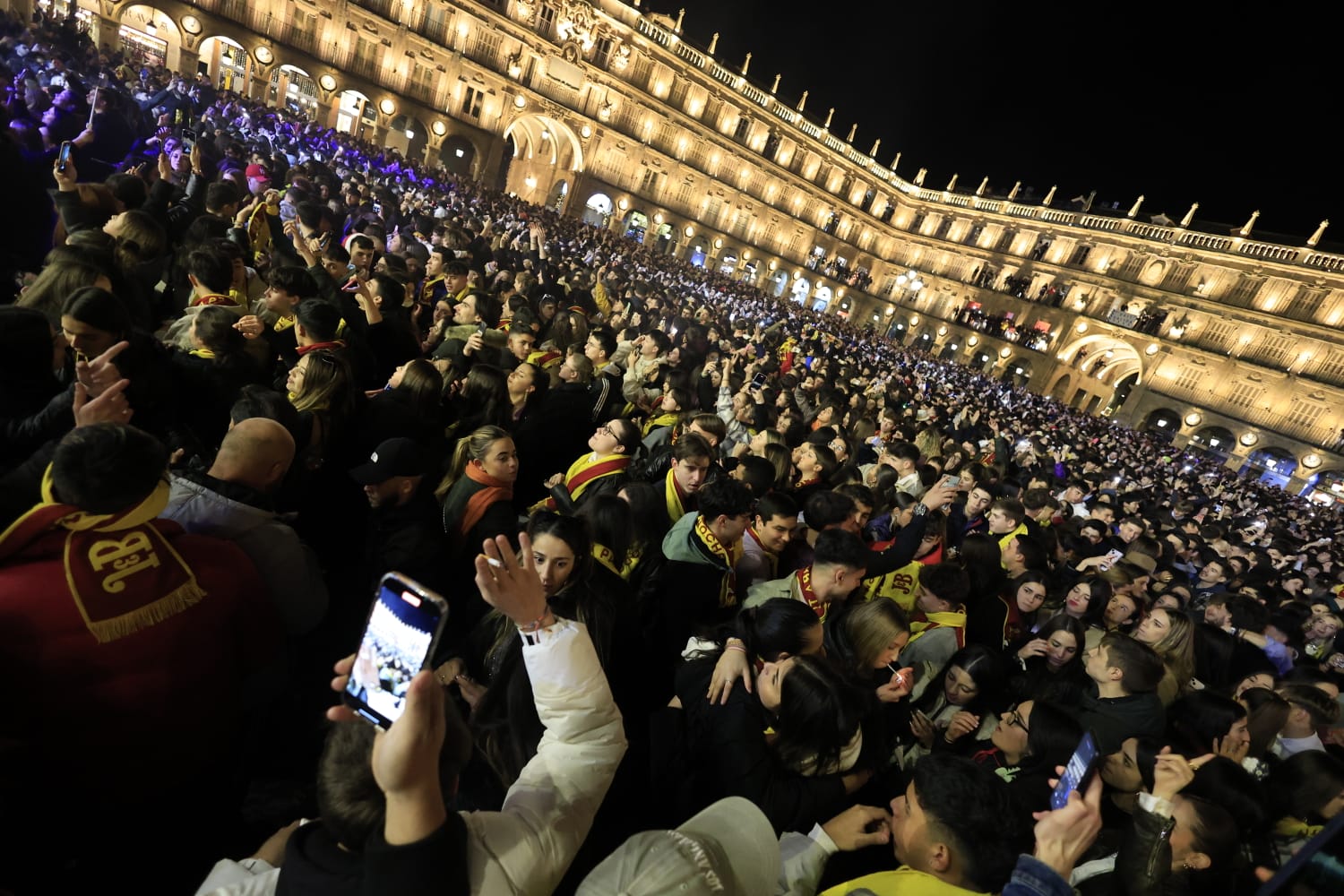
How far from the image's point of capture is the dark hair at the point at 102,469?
1.55m

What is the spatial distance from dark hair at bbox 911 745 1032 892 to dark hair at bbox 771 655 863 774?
0.36 meters

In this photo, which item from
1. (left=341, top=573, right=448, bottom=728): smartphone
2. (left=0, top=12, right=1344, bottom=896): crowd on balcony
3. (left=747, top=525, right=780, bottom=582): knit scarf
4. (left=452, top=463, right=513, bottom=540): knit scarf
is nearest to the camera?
(left=341, top=573, right=448, bottom=728): smartphone

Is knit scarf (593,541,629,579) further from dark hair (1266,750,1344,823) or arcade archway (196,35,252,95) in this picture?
arcade archway (196,35,252,95)

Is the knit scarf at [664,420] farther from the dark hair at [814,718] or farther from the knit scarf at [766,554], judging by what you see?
the dark hair at [814,718]

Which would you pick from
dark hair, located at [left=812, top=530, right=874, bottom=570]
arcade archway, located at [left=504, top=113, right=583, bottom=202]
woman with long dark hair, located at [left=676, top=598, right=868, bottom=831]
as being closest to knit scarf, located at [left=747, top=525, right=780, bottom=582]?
dark hair, located at [left=812, top=530, right=874, bottom=570]

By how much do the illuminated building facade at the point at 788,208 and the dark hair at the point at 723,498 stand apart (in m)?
29.9

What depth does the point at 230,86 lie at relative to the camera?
93.9 feet

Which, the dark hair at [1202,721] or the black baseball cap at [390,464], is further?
the dark hair at [1202,721]

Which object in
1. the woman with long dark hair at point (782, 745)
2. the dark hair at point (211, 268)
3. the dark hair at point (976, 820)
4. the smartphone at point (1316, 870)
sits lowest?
the woman with long dark hair at point (782, 745)

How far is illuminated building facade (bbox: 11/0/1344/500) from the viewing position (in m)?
31.0

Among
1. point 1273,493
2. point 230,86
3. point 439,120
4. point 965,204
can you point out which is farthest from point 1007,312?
point 230,86

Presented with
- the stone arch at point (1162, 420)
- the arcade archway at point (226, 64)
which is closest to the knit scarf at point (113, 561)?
the arcade archway at point (226, 64)

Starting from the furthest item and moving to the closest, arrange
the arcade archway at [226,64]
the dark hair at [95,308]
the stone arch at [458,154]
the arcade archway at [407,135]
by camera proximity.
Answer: the stone arch at [458,154] → the arcade archway at [407,135] → the arcade archway at [226,64] → the dark hair at [95,308]

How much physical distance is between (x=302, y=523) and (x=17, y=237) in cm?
468
